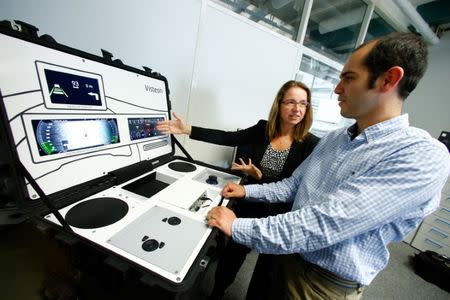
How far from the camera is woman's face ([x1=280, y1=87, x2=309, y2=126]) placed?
4.02ft

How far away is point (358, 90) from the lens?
0.63m

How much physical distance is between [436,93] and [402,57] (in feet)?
12.8

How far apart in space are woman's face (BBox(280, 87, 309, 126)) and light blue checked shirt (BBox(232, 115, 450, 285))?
548 millimetres

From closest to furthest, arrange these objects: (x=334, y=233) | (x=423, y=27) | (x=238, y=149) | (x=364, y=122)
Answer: (x=334, y=233)
(x=364, y=122)
(x=238, y=149)
(x=423, y=27)

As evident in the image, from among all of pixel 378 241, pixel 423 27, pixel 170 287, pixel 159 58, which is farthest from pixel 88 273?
pixel 423 27

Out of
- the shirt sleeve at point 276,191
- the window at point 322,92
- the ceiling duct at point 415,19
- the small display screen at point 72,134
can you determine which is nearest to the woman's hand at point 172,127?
the small display screen at point 72,134

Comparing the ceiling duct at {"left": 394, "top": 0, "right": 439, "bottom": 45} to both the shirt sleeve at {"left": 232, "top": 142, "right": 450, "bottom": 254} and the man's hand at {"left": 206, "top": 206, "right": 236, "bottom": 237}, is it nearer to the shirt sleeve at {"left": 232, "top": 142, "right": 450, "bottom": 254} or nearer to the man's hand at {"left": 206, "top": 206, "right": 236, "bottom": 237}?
the shirt sleeve at {"left": 232, "top": 142, "right": 450, "bottom": 254}

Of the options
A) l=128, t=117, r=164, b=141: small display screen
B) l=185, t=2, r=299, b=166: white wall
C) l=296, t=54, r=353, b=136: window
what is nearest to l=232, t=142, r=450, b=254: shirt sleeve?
l=128, t=117, r=164, b=141: small display screen

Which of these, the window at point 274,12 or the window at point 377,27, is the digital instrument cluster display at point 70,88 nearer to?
the window at point 274,12

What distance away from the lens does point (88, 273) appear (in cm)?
55

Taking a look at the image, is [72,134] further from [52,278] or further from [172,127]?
[52,278]

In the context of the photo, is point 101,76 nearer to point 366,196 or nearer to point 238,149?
point 366,196

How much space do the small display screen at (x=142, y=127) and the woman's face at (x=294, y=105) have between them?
30.8 inches

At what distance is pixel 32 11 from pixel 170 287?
122cm
